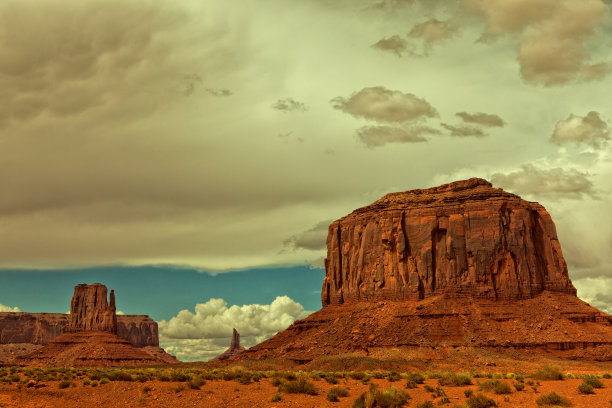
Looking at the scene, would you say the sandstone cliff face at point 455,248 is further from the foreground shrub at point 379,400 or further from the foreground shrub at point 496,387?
the foreground shrub at point 379,400

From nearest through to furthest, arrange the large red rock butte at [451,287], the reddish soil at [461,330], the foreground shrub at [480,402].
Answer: the foreground shrub at [480,402], the reddish soil at [461,330], the large red rock butte at [451,287]

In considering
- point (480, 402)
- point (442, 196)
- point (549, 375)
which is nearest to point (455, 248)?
point (442, 196)

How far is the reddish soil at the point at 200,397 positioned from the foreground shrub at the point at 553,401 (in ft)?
1.76

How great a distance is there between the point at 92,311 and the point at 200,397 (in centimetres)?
14862

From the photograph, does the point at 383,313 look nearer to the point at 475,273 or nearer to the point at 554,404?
the point at 475,273

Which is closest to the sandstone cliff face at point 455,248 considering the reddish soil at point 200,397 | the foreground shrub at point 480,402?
the reddish soil at point 200,397

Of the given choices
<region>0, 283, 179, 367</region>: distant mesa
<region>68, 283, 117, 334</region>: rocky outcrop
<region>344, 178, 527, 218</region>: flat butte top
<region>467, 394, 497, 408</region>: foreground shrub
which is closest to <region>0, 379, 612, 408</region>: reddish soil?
<region>467, 394, 497, 408</region>: foreground shrub

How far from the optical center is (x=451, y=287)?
334ft

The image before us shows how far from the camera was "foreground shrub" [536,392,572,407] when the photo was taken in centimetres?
3356

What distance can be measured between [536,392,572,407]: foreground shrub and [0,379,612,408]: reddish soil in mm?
537

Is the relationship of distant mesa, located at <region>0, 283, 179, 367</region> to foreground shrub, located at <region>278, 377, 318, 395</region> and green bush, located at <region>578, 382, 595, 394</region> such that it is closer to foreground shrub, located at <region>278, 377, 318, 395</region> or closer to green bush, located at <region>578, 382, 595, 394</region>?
foreground shrub, located at <region>278, 377, 318, 395</region>

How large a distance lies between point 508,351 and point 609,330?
1605 centimetres

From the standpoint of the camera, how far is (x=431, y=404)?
109 feet

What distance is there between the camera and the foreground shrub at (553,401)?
110 ft
